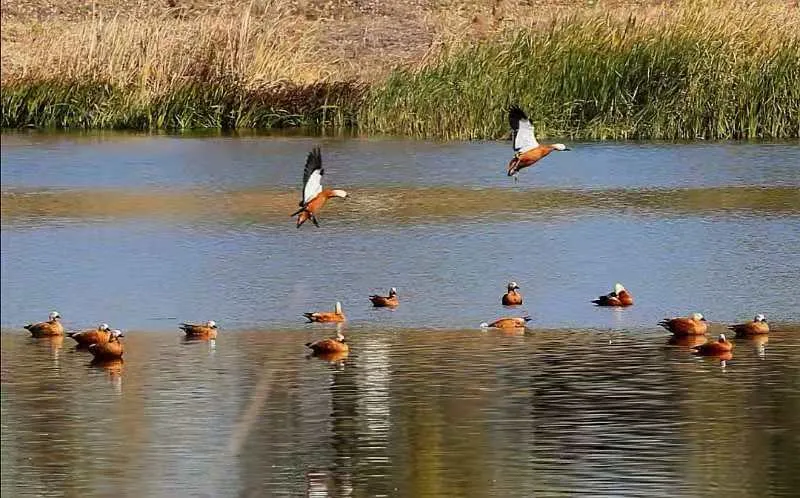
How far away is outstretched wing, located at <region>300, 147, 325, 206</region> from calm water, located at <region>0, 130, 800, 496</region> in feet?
2.41

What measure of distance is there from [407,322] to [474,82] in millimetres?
10186

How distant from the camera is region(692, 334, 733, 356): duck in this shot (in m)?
9.52

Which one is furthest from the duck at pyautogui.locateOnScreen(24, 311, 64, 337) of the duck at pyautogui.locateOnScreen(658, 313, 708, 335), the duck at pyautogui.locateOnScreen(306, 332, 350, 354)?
the duck at pyautogui.locateOnScreen(658, 313, 708, 335)

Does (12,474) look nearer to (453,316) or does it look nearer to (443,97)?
(453,316)

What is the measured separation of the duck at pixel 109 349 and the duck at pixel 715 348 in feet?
9.76

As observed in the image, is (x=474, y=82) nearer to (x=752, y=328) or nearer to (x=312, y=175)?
(x=312, y=175)

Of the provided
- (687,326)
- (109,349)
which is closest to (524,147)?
(687,326)

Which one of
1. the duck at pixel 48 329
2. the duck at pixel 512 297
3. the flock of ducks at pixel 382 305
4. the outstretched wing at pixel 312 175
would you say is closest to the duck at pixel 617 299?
the flock of ducks at pixel 382 305

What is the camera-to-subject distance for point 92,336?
32.5 feet

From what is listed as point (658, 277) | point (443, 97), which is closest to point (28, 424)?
point (658, 277)

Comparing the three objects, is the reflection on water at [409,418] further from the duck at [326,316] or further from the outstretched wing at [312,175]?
the outstretched wing at [312,175]

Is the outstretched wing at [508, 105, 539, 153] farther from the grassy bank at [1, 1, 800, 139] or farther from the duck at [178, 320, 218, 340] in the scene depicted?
the grassy bank at [1, 1, 800, 139]

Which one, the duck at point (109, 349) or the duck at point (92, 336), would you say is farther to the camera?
the duck at point (92, 336)

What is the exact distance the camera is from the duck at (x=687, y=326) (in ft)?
33.0
